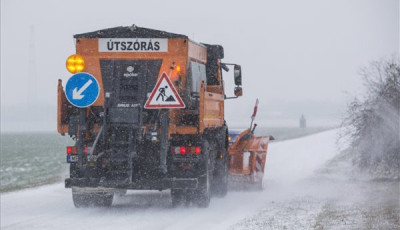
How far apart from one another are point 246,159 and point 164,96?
552 cm

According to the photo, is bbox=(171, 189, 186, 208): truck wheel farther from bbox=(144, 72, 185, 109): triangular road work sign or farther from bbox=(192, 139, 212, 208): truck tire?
bbox=(144, 72, 185, 109): triangular road work sign

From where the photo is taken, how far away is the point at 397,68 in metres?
17.8

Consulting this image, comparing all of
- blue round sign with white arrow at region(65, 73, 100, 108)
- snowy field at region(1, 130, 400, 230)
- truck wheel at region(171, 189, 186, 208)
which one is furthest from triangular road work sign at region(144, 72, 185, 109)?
truck wheel at region(171, 189, 186, 208)

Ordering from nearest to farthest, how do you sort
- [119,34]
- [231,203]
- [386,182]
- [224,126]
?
[119,34]
[231,203]
[224,126]
[386,182]

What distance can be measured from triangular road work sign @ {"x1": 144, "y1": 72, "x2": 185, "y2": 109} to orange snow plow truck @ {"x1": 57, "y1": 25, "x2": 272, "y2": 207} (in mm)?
16

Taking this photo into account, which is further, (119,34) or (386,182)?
(386,182)

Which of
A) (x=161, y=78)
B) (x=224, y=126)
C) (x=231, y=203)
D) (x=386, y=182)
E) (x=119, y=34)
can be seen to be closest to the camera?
(x=161, y=78)

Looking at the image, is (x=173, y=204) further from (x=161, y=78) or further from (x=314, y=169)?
(x=314, y=169)

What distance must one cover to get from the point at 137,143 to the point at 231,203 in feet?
9.20

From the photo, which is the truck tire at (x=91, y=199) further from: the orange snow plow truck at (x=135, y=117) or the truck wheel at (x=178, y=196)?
the truck wheel at (x=178, y=196)

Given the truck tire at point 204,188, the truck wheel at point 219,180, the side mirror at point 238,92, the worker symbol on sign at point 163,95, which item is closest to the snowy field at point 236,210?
the truck tire at point 204,188

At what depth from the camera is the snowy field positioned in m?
9.83

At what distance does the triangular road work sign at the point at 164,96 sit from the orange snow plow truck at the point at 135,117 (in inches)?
0.6

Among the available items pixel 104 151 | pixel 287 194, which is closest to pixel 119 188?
pixel 104 151
